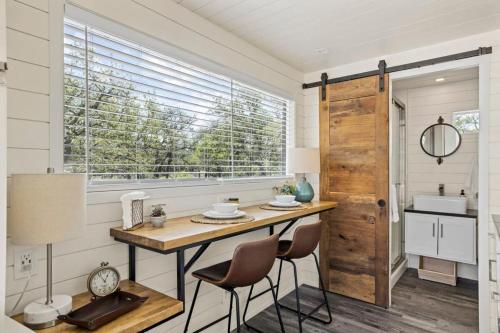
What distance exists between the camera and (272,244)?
1936 mm

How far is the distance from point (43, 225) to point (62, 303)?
405 millimetres

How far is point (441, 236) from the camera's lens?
11.8 ft

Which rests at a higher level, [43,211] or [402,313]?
[43,211]

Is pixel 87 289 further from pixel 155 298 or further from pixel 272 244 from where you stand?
pixel 272 244

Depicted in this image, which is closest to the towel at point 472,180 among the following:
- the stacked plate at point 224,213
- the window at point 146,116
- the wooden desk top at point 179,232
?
the window at point 146,116

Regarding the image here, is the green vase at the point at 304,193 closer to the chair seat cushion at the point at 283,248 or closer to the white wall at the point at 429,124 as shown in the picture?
the chair seat cushion at the point at 283,248

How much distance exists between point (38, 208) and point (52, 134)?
0.50 metres

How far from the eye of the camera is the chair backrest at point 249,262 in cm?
177

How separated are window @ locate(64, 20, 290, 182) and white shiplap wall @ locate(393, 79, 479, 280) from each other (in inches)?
99.7

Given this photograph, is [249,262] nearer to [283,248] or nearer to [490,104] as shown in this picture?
[283,248]

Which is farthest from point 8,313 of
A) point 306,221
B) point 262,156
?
point 306,221

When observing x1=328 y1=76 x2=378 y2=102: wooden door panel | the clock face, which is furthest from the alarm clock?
x1=328 y1=76 x2=378 y2=102: wooden door panel

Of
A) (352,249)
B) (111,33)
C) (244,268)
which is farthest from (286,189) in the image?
(111,33)

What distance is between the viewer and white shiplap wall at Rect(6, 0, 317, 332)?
1389 millimetres
